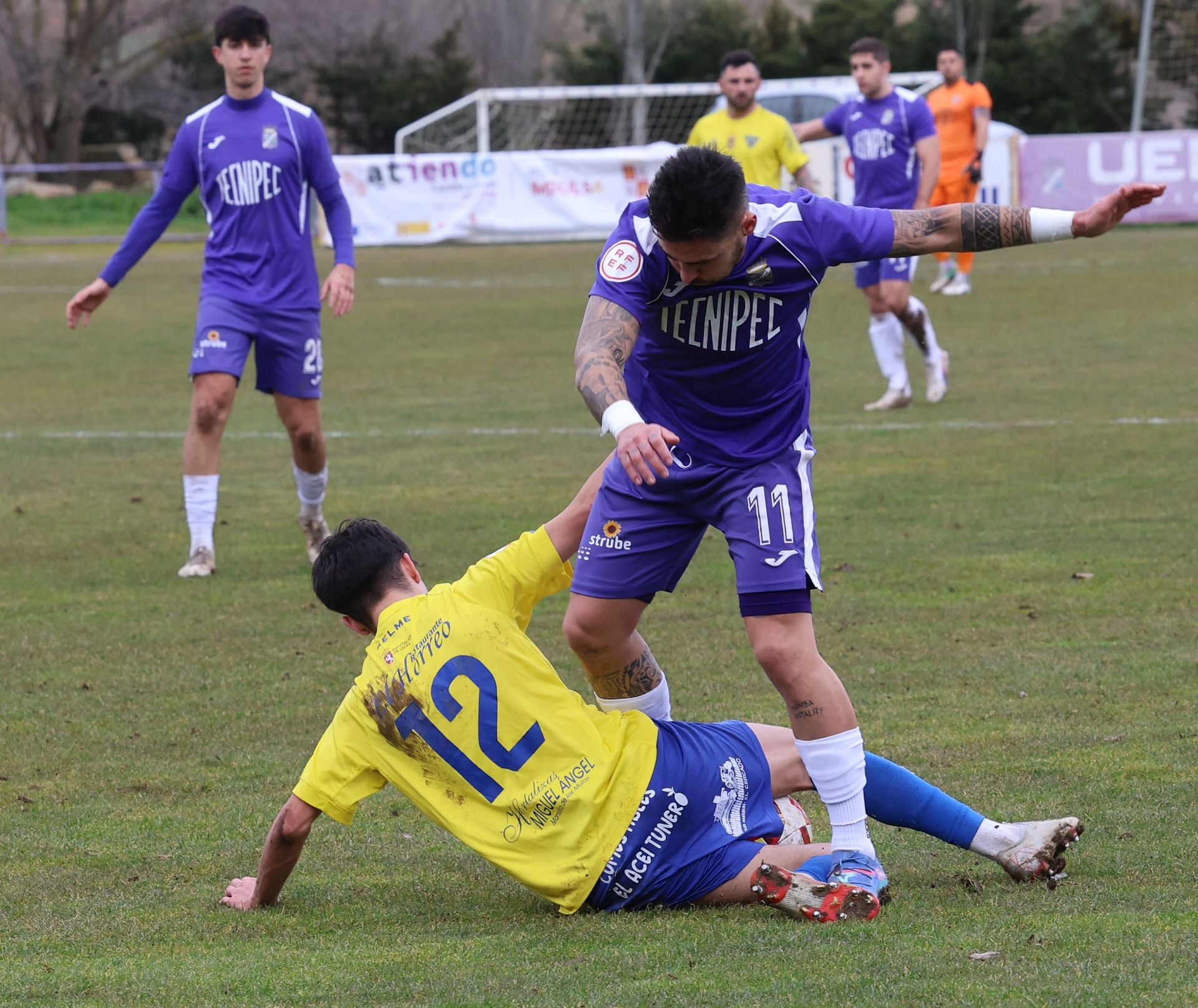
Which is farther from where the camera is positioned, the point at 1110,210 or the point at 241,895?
the point at 1110,210

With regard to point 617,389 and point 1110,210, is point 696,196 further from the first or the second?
point 1110,210

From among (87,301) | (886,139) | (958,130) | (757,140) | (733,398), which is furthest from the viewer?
(958,130)

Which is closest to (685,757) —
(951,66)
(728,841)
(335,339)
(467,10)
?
(728,841)

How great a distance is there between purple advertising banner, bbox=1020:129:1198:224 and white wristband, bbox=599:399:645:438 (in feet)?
90.0

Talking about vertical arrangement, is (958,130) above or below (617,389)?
above

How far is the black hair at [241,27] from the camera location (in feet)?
25.4

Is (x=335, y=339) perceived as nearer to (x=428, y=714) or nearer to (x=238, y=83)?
(x=238, y=83)

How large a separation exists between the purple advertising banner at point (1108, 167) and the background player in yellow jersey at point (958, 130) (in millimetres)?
11363

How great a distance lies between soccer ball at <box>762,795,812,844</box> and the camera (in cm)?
417

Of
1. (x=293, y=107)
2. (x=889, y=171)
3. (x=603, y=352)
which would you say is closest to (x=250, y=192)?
(x=293, y=107)

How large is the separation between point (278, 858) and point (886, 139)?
9.83 meters

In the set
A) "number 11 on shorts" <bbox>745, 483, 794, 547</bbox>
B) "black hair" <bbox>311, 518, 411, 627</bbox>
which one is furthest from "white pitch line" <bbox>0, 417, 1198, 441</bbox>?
"black hair" <bbox>311, 518, 411, 627</bbox>

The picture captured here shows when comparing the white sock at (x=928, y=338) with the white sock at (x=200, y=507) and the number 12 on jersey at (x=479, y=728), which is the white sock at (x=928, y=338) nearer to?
the white sock at (x=200, y=507)

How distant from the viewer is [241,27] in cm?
777
